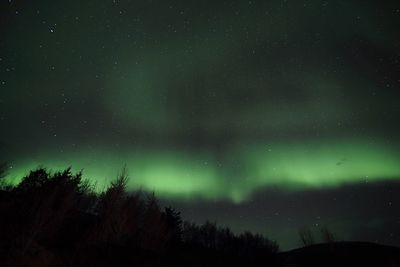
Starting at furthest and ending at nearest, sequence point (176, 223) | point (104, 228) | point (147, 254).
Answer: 1. point (176, 223)
2. point (147, 254)
3. point (104, 228)

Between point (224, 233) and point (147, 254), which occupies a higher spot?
point (224, 233)

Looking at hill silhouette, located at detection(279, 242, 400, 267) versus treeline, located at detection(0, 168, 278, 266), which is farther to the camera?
hill silhouette, located at detection(279, 242, 400, 267)

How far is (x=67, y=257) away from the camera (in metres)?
21.2

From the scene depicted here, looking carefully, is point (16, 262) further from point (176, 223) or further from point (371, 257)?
point (176, 223)

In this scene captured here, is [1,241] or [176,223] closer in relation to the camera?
[1,241]

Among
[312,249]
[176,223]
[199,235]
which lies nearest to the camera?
[312,249]

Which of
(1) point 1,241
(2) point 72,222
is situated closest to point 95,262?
(1) point 1,241

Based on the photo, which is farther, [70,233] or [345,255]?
[345,255]

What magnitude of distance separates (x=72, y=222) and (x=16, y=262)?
19321 millimetres

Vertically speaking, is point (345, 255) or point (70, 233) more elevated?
point (345, 255)

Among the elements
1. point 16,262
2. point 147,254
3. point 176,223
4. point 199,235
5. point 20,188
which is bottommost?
point 16,262

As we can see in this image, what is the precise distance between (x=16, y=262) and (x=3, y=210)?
8.91 meters

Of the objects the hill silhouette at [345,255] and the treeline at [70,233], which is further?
the hill silhouette at [345,255]

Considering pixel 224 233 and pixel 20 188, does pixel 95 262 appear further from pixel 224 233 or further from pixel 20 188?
pixel 224 233
